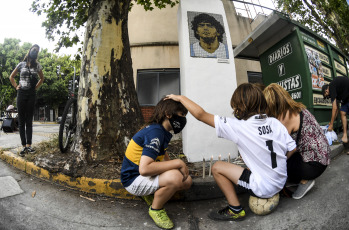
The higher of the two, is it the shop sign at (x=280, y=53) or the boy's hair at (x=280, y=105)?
the shop sign at (x=280, y=53)

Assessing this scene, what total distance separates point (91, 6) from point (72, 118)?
6.41 feet

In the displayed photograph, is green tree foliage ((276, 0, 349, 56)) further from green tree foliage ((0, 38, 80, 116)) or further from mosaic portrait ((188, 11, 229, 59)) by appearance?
green tree foliage ((0, 38, 80, 116))

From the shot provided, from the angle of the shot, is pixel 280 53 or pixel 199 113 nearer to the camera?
pixel 199 113

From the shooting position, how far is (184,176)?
1.88 metres

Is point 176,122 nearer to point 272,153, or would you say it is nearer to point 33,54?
point 272,153

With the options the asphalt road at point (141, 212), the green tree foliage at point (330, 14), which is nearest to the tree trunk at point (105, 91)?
the asphalt road at point (141, 212)

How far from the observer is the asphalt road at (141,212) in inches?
64.5

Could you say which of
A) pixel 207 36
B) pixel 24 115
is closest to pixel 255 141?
pixel 207 36

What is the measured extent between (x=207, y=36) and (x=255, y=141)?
9.00 ft

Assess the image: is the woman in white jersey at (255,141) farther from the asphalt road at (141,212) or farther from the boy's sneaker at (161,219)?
the boy's sneaker at (161,219)

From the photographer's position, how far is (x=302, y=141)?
1.97 metres

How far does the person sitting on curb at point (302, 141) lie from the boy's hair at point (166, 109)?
929 millimetres

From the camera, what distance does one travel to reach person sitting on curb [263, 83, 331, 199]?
1923 mm

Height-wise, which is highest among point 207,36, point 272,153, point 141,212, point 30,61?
point 207,36
